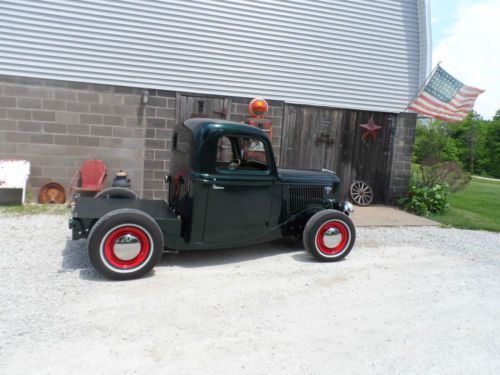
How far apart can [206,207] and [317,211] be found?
1.75 metres

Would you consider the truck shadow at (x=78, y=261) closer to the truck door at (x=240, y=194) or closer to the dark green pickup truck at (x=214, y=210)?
the dark green pickup truck at (x=214, y=210)

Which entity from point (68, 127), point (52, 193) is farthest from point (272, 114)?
point (52, 193)

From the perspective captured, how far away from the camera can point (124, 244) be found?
431 centimetres

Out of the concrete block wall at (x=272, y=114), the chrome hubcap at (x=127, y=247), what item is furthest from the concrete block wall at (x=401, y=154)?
the chrome hubcap at (x=127, y=247)

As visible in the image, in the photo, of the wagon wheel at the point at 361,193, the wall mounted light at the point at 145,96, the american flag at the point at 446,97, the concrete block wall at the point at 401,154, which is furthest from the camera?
the concrete block wall at the point at 401,154

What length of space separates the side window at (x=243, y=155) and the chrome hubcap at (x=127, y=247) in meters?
1.33

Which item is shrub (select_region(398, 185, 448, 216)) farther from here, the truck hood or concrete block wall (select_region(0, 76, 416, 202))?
concrete block wall (select_region(0, 76, 416, 202))

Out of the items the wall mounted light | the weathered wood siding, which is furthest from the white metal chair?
the weathered wood siding

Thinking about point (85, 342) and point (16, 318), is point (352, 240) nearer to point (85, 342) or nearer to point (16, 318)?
point (85, 342)

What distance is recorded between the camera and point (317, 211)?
5688 millimetres

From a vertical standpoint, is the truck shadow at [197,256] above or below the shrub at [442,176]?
below

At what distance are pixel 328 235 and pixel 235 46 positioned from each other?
5.01 metres

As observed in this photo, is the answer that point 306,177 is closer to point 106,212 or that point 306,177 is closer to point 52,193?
point 106,212

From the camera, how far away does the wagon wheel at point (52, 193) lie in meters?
7.91
